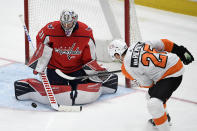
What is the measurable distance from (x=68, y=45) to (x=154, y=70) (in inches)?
41.5

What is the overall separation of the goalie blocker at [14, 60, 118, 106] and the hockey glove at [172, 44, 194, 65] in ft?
2.47

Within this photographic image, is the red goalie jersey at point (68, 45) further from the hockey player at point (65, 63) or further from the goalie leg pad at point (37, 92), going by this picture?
the goalie leg pad at point (37, 92)

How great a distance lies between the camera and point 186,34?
6.30 metres

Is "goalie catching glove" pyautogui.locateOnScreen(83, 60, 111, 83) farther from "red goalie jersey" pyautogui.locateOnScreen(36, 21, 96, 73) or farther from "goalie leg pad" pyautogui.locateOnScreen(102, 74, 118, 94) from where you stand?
"goalie leg pad" pyautogui.locateOnScreen(102, 74, 118, 94)

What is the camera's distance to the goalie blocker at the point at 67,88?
3621 millimetres

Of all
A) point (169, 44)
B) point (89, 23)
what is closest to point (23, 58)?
point (89, 23)

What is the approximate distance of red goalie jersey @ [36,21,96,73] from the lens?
3.72 meters

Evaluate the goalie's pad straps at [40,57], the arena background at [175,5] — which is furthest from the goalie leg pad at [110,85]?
the arena background at [175,5]

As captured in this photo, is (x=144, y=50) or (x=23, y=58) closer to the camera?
(x=144, y=50)

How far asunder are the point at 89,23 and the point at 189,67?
1.41 metres

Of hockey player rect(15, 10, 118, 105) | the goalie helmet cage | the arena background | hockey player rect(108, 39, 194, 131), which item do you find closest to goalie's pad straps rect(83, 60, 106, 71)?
hockey player rect(15, 10, 118, 105)

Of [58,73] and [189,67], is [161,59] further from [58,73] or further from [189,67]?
[189,67]

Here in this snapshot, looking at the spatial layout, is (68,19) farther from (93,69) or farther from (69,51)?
(93,69)

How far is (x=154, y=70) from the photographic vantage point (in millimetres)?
2910
